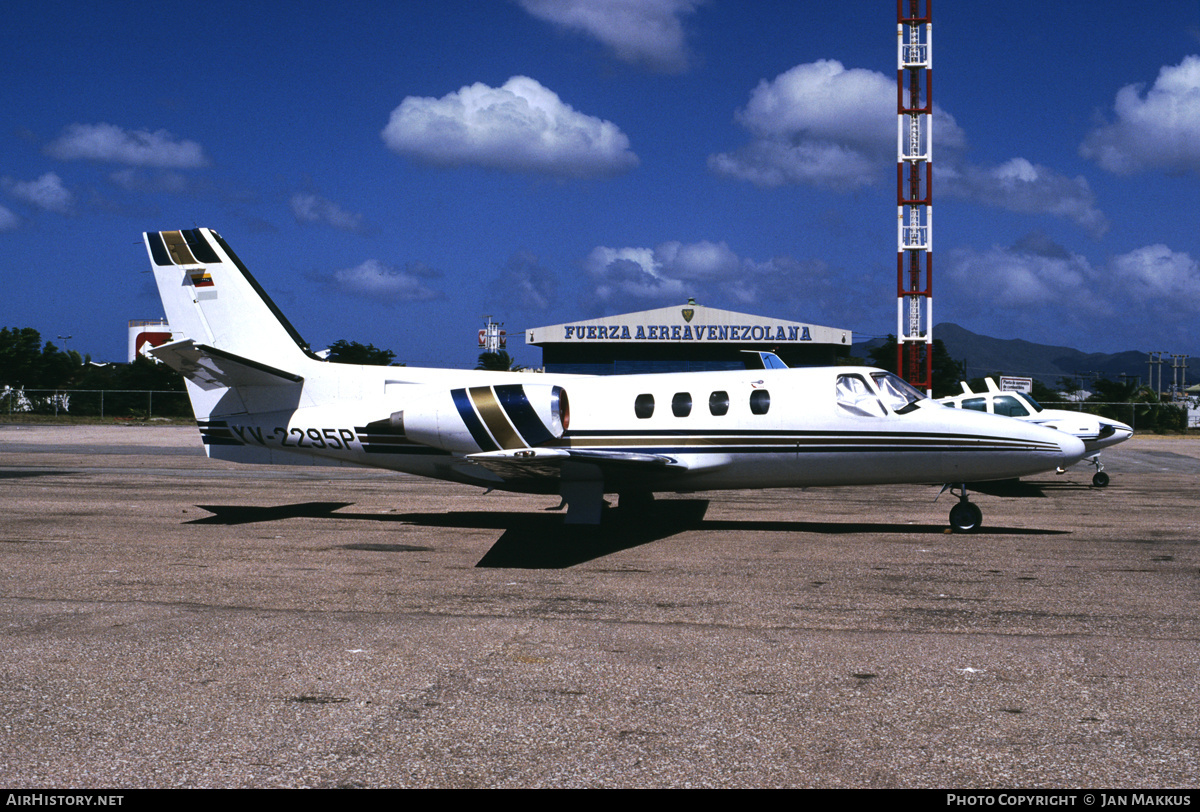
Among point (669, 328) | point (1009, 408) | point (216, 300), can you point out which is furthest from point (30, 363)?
point (1009, 408)

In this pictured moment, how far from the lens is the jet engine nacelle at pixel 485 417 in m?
12.9

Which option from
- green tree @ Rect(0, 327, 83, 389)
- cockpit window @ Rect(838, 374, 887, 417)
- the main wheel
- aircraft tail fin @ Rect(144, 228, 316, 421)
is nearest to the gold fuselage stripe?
aircraft tail fin @ Rect(144, 228, 316, 421)

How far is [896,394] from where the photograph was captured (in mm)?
13094

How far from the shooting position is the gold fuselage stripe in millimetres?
12828

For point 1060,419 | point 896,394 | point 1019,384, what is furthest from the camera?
point 1019,384

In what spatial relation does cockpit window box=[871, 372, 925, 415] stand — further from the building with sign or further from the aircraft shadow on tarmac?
the building with sign

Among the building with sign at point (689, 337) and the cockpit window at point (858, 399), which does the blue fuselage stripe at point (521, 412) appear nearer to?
the cockpit window at point (858, 399)

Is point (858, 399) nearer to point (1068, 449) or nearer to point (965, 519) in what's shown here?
point (965, 519)

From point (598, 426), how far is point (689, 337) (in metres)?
52.3

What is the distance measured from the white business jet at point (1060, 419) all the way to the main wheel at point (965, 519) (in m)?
7.34

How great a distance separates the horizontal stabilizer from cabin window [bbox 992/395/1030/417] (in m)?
15.9

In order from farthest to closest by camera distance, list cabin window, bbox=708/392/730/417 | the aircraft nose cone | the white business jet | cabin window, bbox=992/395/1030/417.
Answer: cabin window, bbox=992/395/1030/417 → the white business jet → cabin window, bbox=708/392/730/417 → the aircraft nose cone

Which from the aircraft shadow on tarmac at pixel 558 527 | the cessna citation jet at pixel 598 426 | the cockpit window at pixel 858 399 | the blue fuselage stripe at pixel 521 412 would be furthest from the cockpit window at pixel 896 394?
the blue fuselage stripe at pixel 521 412

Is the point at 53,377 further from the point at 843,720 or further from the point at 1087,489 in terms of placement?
the point at 843,720
